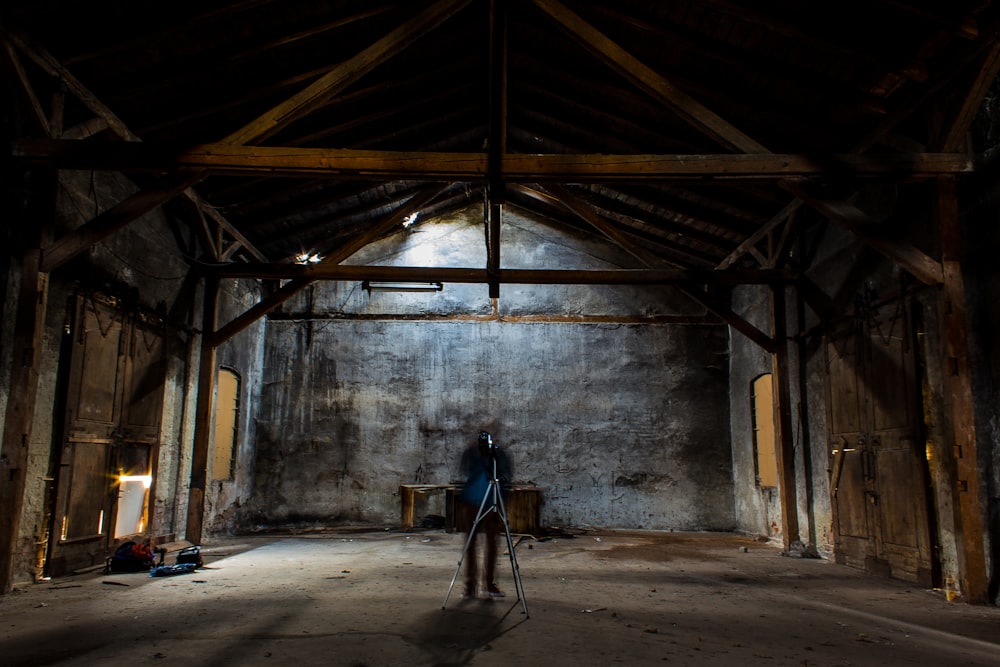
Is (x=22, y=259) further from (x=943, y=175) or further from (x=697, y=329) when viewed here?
(x=697, y=329)

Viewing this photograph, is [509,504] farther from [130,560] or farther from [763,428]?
[130,560]

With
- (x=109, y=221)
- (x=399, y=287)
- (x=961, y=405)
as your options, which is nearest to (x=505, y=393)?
(x=399, y=287)

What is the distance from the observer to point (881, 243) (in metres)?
6.39

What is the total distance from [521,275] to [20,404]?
20.0 ft

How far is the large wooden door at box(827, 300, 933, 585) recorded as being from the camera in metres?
6.83

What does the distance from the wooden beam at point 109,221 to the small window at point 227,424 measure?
5284mm

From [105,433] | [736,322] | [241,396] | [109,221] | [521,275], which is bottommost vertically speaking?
[105,433]

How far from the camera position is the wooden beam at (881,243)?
20.4 feet

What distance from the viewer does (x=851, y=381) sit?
8.12 metres

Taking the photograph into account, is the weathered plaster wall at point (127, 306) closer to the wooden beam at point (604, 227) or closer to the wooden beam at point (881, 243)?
the wooden beam at point (604, 227)

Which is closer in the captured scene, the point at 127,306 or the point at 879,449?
the point at 879,449

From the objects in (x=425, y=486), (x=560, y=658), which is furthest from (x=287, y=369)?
(x=560, y=658)

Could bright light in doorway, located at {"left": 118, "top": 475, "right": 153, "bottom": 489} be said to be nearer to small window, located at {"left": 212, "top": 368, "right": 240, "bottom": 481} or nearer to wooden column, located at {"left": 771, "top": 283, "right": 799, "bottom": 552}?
small window, located at {"left": 212, "top": 368, "right": 240, "bottom": 481}

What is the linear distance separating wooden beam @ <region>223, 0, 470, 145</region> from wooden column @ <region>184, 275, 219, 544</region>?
436cm
